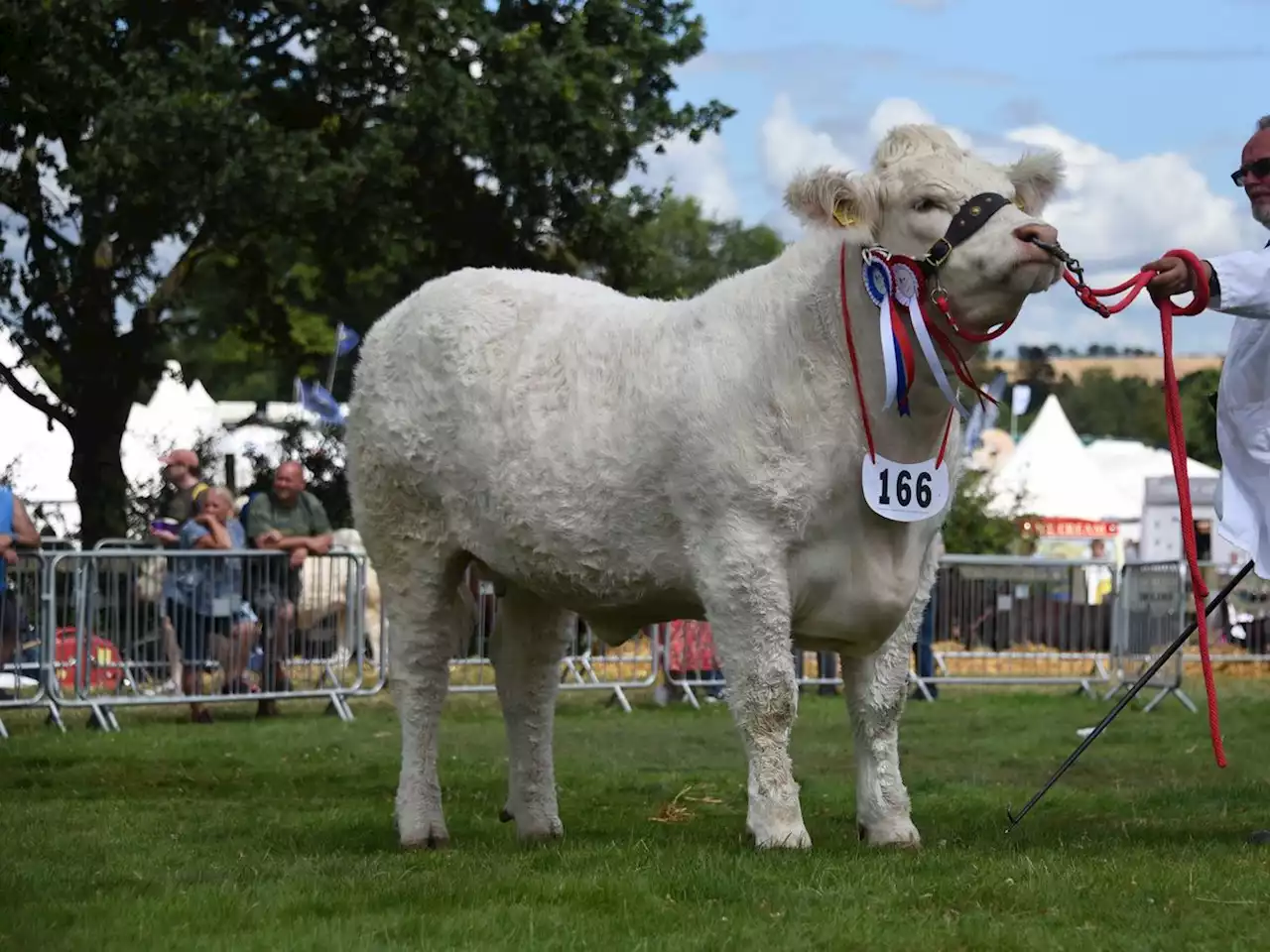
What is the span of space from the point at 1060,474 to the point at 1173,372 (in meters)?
33.6

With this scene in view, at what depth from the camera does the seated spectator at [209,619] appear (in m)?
15.7

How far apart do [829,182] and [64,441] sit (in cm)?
2092

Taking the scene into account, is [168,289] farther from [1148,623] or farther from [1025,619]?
[1148,623]

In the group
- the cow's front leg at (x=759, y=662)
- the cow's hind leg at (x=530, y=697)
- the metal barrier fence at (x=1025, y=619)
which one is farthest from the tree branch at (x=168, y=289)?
the cow's front leg at (x=759, y=662)

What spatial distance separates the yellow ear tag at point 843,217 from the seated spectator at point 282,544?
9610 millimetres

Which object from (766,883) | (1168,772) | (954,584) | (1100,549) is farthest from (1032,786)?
(1100,549)

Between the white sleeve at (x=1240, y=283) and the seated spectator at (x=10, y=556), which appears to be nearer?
the white sleeve at (x=1240, y=283)

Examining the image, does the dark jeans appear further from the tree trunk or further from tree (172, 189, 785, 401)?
the tree trunk

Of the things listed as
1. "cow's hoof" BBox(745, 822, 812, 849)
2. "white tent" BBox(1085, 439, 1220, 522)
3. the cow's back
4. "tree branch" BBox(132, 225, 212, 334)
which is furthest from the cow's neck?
"white tent" BBox(1085, 439, 1220, 522)

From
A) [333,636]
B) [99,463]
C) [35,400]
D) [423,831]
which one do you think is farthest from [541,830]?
[35,400]

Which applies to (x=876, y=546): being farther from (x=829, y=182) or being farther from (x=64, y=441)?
(x=64, y=441)

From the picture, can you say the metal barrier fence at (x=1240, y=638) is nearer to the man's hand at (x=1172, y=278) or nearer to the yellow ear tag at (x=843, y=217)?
the man's hand at (x=1172, y=278)

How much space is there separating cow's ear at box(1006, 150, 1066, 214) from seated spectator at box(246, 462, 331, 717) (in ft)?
32.0

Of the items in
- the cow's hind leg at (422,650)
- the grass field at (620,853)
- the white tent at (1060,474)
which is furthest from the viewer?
the white tent at (1060,474)
